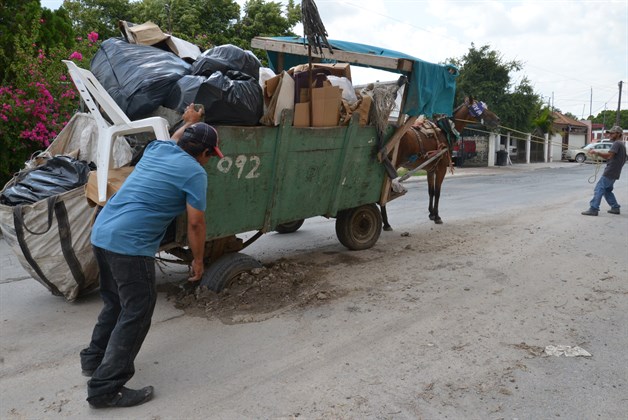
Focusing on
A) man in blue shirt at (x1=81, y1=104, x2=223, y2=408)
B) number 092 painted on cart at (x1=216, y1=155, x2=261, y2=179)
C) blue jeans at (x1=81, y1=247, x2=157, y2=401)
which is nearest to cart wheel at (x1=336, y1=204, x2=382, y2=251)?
number 092 painted on cart at (x1=216, y1=155, x2=261, y2=179)

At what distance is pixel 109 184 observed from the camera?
408 centimetres

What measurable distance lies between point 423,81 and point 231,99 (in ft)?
10.4

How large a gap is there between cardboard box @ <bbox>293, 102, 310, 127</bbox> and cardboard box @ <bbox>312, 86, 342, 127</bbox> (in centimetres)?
8

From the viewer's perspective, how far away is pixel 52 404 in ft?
10.2

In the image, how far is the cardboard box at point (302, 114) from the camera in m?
5.08

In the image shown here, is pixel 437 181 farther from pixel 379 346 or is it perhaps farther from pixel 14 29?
pixel 14 29

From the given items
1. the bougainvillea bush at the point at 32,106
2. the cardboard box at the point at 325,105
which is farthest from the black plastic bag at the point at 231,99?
the bougainvillea bush at the point at 32,106

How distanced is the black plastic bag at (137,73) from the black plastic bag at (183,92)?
0.07 m

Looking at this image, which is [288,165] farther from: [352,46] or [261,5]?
[261,5]

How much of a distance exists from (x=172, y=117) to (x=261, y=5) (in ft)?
67.5

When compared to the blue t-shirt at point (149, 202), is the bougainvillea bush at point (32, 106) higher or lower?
higher

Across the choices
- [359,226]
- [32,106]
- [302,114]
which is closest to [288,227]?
[359,226]

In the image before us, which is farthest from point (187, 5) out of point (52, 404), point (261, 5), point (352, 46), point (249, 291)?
point (52, 404)

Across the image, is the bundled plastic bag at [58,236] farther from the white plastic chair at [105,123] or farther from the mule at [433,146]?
the mule at [433,146]
